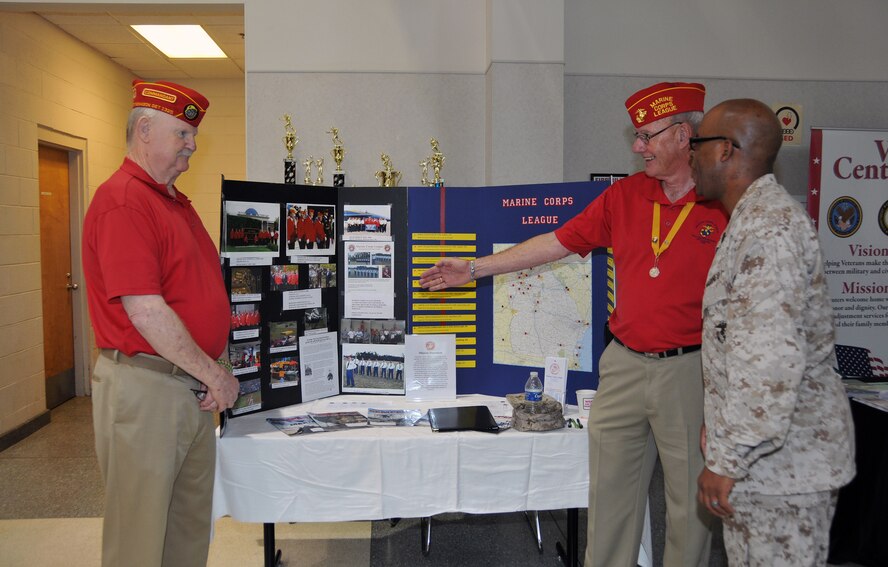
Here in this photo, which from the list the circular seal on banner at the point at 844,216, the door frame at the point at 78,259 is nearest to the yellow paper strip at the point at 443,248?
→ the circular seal on banner at the point at 844,216

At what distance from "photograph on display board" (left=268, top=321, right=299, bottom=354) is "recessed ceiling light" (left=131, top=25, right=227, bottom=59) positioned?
13.2ft

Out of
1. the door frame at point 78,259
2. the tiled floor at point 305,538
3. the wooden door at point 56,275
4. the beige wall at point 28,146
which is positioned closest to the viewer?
the tiled floor at point 305,538

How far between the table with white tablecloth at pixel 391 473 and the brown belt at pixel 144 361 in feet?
1.47

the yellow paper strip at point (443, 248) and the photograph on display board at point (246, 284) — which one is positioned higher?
the yellow paper strip at point (443, 248)

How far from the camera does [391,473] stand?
2154mm

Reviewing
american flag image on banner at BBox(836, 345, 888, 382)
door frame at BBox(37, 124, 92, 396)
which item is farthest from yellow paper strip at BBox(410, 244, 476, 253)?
door frame at BBox(37, 124, 92, 396)

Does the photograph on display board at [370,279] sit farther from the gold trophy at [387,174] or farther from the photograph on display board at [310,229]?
the gold trophy at [387,174]

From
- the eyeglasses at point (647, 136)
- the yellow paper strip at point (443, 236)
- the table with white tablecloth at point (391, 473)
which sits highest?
the eyeglasses at point (647, 136)

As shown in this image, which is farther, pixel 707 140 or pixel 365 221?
pixel 365 221

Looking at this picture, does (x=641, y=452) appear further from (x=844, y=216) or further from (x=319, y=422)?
(x=844, y=216)

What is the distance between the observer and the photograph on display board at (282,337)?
94.0 inches

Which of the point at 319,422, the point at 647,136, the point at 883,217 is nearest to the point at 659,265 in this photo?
the point at 647,136

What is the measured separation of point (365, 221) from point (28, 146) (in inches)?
143

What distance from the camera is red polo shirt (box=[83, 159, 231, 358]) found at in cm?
167
